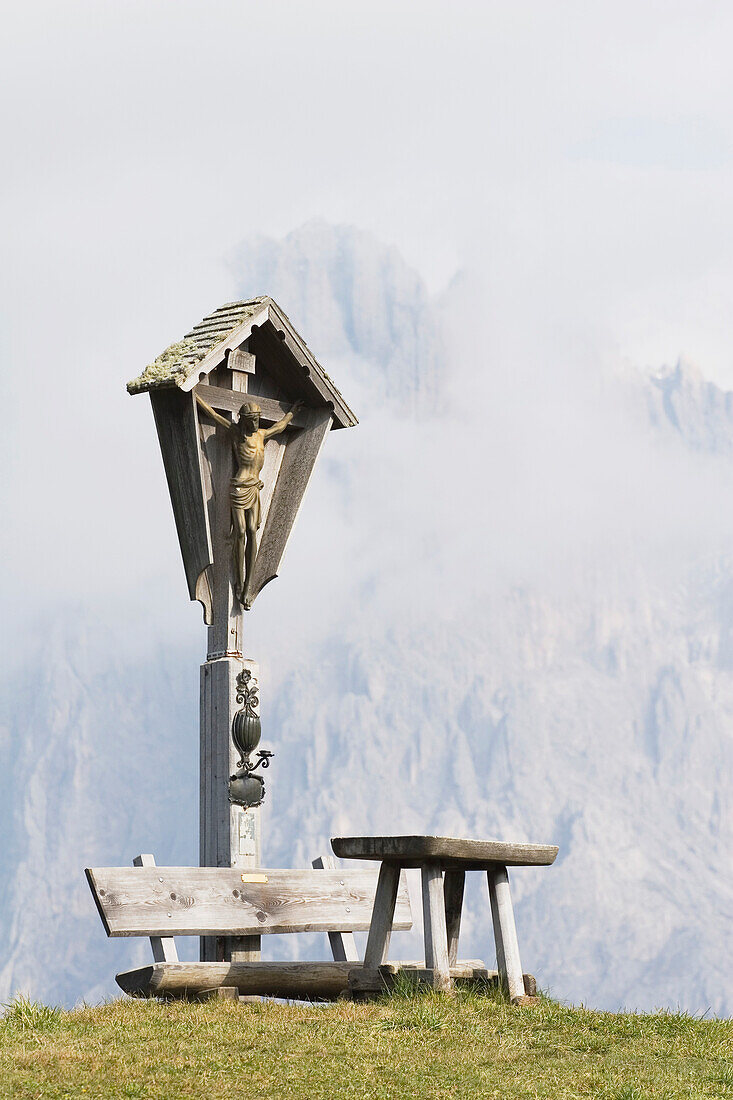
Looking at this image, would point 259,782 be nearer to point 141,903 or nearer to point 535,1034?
point 141,903

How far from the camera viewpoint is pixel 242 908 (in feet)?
35.3

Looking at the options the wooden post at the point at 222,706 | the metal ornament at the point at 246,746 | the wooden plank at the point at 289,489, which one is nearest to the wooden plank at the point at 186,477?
the wooden post at the point at 222,706

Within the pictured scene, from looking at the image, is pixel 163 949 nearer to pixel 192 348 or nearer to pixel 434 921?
pixel 434 921

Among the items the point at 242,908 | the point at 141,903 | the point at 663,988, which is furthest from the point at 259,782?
the point at 663,988

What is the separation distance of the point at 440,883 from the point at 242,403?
4.72 m

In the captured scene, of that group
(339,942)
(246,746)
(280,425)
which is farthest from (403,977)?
(280,425)

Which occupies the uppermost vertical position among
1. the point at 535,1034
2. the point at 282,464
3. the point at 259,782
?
the point at 282,464

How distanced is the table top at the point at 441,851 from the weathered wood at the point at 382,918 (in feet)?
0.39

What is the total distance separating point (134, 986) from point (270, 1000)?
97 centimetres

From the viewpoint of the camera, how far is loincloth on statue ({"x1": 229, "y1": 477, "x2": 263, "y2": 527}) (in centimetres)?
1228

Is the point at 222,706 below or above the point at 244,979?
above

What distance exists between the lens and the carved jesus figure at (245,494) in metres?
12.3

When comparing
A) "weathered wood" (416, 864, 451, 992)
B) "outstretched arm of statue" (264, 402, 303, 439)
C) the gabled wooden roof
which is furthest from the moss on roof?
"weathered wood" (416, 864, 451, 992)

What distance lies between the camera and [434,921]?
9508 mm
